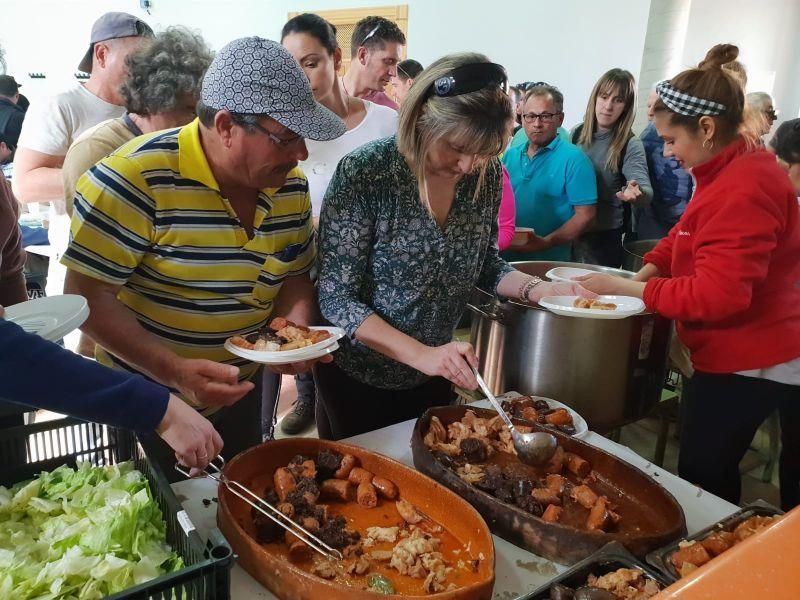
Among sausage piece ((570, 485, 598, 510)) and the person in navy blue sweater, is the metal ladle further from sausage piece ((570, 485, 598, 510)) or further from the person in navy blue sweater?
the person in navy blue sweater

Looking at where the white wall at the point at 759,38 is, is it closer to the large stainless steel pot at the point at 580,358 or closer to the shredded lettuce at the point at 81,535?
the large stainless steel pot at the point at 580,358

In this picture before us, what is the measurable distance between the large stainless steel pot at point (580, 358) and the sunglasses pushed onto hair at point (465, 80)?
0.73 metres

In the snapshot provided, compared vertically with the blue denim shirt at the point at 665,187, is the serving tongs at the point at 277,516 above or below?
below

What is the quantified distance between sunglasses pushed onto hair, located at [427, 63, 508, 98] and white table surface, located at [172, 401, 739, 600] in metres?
0.90

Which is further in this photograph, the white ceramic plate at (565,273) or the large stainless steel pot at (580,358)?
the white ceramic plate at (565,273)

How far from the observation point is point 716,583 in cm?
55

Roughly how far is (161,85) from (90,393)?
1.18 meters

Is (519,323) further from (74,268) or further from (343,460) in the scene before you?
(74,268)

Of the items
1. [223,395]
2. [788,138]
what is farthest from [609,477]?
[788,138]

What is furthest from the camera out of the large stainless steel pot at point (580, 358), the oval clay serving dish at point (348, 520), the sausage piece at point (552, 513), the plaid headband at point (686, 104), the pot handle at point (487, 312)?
the pot handle at point (487, 312)

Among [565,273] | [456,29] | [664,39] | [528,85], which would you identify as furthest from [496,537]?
[456,29]

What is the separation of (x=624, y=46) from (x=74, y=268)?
5.26 metres

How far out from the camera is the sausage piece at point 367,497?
4.34ft

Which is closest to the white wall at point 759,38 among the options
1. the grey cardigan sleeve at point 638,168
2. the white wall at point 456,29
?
the white wall at point 456,29
